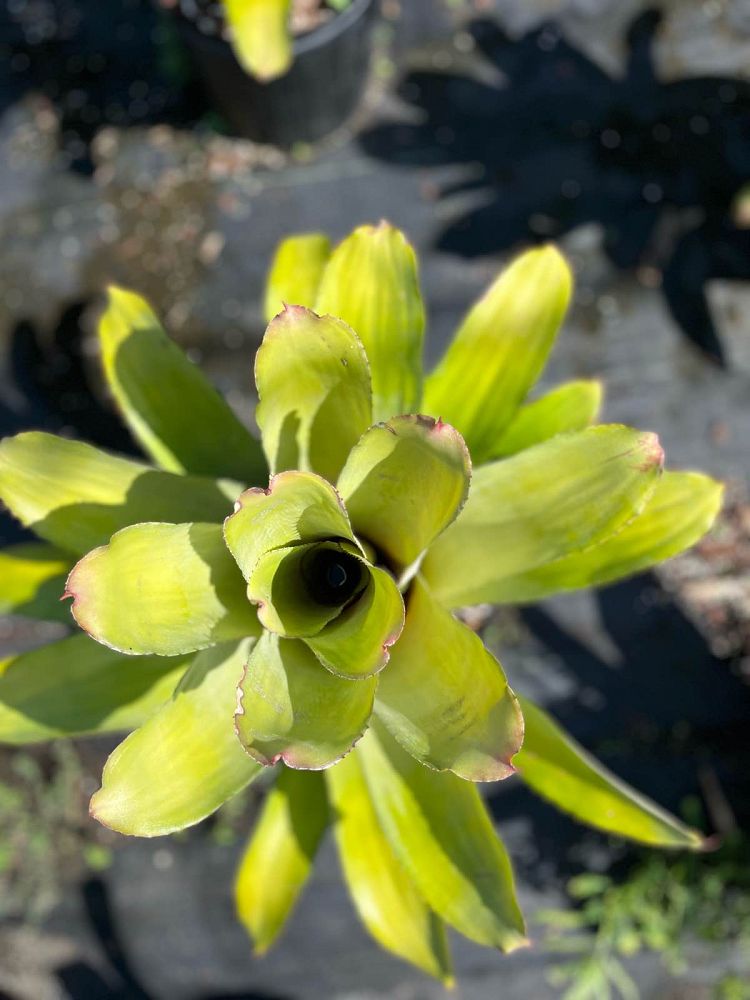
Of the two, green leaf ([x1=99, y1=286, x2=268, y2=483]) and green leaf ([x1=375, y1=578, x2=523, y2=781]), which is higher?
green leaf ([x1=99, y1=286, x2=268, y2=483])

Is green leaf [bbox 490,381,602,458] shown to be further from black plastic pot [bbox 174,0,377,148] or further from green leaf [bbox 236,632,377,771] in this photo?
black plastic pot [bbox 174,0,377,148]

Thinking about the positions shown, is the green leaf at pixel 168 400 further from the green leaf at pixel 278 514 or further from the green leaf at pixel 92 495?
the green leaf at pixel 278 514

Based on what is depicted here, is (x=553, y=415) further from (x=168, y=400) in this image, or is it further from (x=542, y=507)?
(x=168, y=400)

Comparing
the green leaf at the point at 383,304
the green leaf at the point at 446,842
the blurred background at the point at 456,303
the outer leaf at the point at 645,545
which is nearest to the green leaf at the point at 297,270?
the green leaf at the point at 383,304

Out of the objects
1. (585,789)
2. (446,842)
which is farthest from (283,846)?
(585,789)

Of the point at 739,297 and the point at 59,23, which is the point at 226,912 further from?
the point at 59,23

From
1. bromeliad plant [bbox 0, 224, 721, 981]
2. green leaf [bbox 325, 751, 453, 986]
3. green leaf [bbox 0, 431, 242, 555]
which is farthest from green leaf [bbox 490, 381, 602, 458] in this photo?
green leaf [bbox 325, 751, 453, 986]
